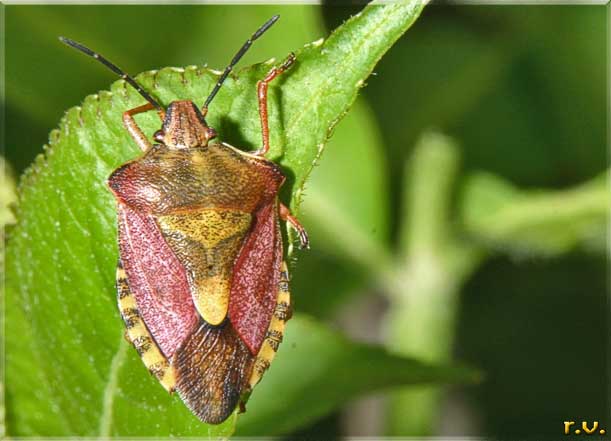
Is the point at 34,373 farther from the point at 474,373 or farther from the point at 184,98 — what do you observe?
the point at 474,373

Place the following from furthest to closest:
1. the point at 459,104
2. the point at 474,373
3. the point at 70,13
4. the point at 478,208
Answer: the point at 459,104 → the point at 478,208 → the point at 70,13 → the point at 474,373

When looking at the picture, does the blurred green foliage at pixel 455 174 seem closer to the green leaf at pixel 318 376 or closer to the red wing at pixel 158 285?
the green leaf at pixel 318 376

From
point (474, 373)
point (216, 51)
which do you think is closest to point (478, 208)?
point (474, 373)

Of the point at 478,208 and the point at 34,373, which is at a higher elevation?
the point at 478,208

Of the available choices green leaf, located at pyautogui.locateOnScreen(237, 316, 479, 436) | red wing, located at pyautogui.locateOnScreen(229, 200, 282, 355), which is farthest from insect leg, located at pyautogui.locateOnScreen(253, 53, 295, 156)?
green leaf, located at pyautogui.locateOnScreen(237, 316, 479, 436)

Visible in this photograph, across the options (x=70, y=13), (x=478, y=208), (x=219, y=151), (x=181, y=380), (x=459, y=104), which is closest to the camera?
(x=181, y=380)

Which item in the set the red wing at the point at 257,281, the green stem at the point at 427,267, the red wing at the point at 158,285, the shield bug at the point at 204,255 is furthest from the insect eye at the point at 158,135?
the green stem at the point at 427,267
